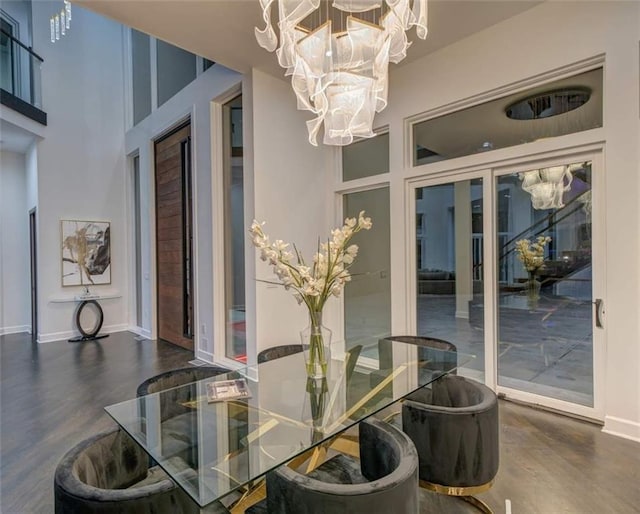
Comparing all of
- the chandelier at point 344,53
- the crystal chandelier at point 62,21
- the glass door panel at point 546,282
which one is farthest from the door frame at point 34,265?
the glass door panel at point 546,282

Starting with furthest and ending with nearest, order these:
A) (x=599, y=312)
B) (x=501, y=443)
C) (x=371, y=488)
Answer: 1. (x=599, y=312)
2. (x=501, y=443)
3. (x=371, y=488)

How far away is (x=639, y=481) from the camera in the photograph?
7.33 feet

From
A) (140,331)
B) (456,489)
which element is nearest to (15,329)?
(140,331)

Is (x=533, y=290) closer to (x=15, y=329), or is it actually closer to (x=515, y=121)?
(x=515, y=121)

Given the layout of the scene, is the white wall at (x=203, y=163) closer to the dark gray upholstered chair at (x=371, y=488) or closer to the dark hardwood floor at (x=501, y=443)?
the dark hardwood floor at (x=501, y=443)

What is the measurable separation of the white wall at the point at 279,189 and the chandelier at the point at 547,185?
2355 mm

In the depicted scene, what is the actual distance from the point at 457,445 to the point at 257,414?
0.97 m

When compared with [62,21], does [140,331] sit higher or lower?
lower

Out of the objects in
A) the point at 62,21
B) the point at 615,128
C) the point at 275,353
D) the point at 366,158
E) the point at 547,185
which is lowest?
the point at 275,353

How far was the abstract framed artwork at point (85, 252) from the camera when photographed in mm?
6484

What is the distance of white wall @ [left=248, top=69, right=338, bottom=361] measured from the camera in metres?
4.07

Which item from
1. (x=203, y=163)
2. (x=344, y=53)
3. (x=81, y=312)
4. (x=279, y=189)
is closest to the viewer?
(x=344, y=53)

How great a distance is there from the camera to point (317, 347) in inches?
83.7

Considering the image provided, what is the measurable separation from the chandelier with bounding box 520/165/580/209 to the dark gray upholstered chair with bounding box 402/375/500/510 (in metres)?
2.20
